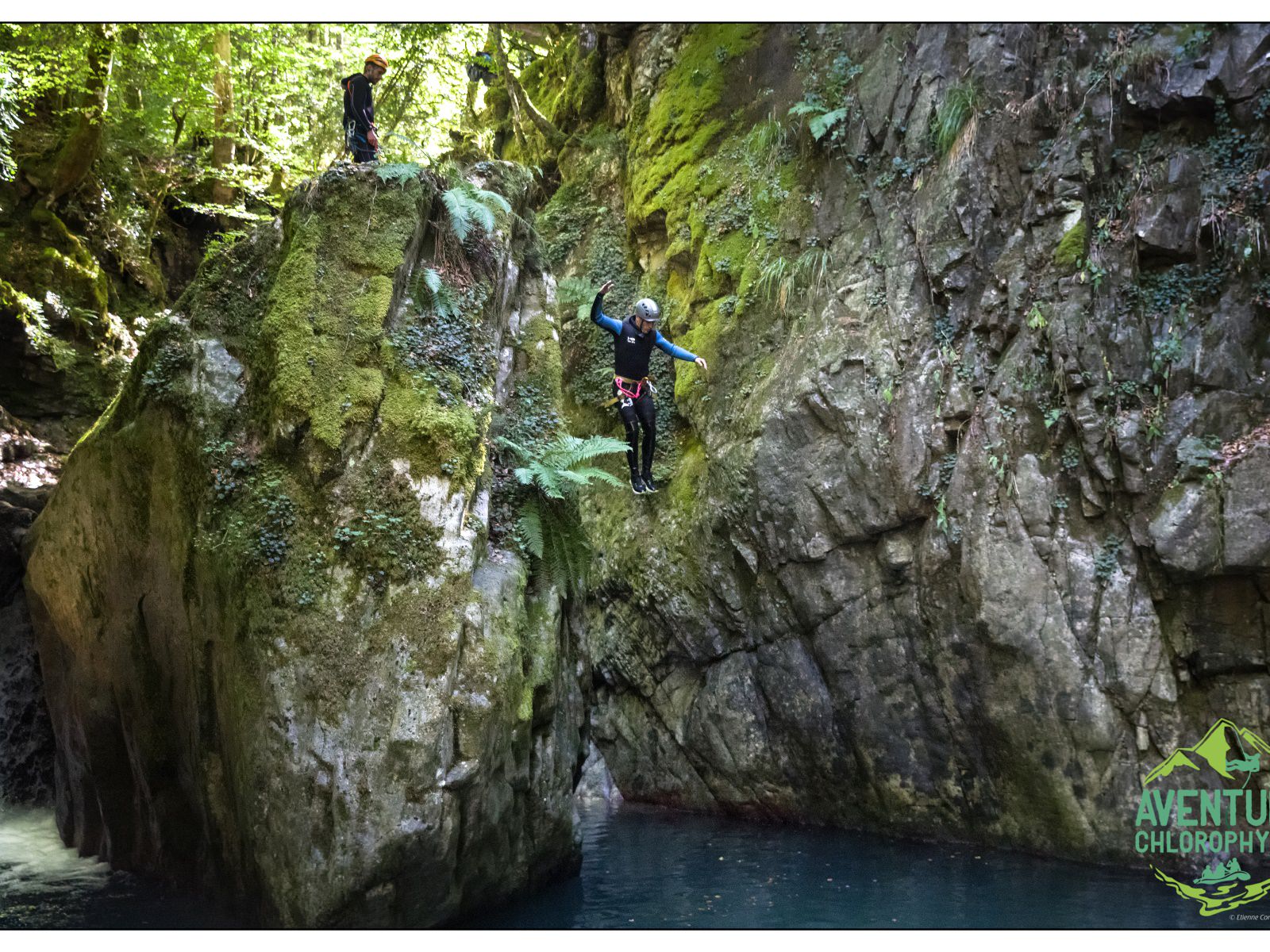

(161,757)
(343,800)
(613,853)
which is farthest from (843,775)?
(161,757)

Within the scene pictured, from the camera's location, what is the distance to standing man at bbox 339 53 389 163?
23.9ft

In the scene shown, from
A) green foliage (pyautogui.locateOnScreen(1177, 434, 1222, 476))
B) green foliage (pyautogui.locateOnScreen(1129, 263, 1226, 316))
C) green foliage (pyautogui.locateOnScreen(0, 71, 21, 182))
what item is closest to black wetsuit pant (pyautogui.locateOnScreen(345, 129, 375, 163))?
green foliage (pyautogui.locateOnScreen(0, 71, 21, 182))

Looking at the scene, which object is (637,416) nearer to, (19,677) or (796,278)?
(796,278)

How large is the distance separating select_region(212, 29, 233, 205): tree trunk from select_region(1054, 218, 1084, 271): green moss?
391 inches

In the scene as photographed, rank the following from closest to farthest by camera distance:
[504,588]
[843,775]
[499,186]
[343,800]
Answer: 1. [343,800]
2. [504,588]
3. [499,186]
4. [843,775]

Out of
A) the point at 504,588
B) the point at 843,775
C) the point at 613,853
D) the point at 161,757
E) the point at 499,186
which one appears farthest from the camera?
the point at 843,775

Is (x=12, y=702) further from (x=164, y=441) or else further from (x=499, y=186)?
(x=499, y=186)

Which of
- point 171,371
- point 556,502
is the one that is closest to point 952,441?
point 556,502

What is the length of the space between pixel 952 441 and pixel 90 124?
1049 centimetres

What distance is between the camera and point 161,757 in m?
6.91

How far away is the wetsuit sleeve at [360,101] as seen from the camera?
7.32 metres

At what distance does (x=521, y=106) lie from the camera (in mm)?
14617

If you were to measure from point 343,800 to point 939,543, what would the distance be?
584cm

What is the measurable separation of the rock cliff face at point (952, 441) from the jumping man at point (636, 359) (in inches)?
43.5
